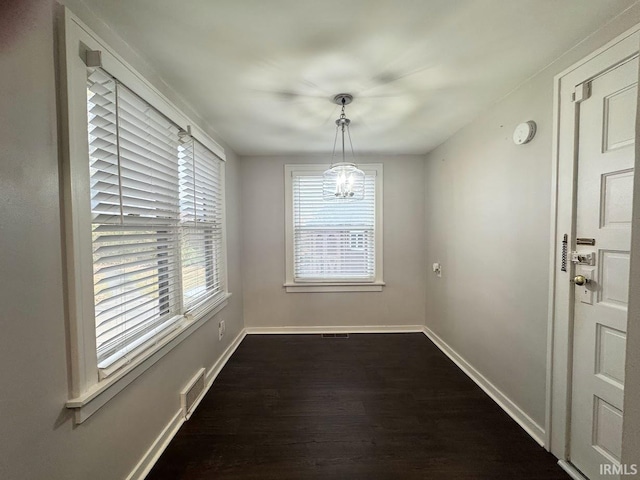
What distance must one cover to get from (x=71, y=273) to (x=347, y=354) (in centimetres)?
240

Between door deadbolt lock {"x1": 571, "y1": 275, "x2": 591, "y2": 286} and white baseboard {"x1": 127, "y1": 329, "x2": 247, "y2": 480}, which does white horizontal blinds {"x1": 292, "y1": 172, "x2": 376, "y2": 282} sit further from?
door deadbolt lock {"x1": 571, "y1": 275, "x2": 591, "y2": 286}

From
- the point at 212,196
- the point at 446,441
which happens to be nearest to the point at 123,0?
the point at 212,196

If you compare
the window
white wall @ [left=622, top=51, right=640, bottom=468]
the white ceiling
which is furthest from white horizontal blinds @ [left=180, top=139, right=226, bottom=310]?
white wall @ [left=622, top=51, right=640, bottom=468]

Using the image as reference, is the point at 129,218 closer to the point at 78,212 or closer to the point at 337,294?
the point at 78,212

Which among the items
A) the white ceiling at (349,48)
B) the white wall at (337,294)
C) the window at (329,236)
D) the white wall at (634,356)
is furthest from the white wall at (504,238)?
the white wall at (634,356)

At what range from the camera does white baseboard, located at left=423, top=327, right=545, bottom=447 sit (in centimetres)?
158

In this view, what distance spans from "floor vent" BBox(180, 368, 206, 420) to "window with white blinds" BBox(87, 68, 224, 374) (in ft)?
1.74

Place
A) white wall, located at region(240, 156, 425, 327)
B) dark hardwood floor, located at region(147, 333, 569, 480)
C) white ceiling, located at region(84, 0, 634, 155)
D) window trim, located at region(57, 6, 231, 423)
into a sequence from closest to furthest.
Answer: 1. window trim, located at region(57, 6, 231, 423)
2. white ceiling, located at region(84, 0, 634, 155)
3. dark hardwood floor, located at region(147, 333, 569, 480)
4. white wall, located at region(240, 156, 425, 327)

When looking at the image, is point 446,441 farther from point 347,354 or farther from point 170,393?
point 170,393

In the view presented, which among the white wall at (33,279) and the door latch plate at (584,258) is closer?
the white wall at (33,279)

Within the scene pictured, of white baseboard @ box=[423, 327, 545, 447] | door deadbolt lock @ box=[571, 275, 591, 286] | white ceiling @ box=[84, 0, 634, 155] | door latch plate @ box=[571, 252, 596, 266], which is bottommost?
white baseboard @ box=[423, 327, 545, 447]

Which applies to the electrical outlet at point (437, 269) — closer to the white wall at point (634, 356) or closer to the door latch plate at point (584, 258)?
the door latch plate at point (584, 258)

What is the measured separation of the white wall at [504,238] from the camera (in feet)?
5.03

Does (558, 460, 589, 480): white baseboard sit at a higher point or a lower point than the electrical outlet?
lower
